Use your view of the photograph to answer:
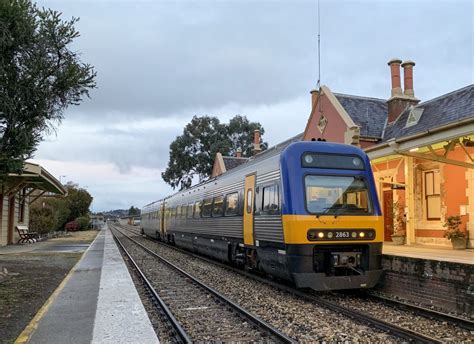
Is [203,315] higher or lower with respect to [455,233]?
lower

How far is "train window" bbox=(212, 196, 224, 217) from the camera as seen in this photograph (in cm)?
1484

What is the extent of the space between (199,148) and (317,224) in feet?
184

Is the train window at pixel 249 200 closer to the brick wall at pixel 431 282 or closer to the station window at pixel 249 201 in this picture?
the station window at pixel 249 201

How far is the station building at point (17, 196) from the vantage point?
23.7 meters

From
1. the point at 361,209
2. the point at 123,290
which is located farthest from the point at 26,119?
the point at 361,209

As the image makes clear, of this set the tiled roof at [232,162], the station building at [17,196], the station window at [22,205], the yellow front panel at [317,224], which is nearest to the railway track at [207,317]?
the yellow front panel at [317,224]

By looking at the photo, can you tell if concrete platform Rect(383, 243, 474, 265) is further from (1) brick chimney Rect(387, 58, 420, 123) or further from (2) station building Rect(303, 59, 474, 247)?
(1) brick chimney Rect(387, 58, 420, 123)

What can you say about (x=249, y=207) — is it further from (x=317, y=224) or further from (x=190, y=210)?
(x=190, y=210)

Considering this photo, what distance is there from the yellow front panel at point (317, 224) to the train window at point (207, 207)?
25.0 feet

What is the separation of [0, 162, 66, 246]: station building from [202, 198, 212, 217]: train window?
895 cm

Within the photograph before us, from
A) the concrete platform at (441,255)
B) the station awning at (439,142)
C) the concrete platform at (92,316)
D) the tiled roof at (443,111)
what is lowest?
the concrete platform at (92,316)

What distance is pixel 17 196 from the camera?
30281mm

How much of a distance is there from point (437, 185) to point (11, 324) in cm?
1295

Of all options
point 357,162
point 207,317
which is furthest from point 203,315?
point 357,162
